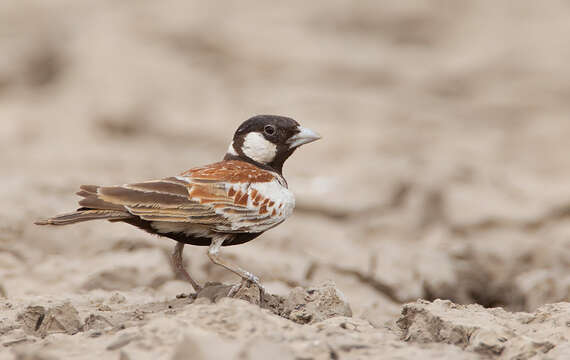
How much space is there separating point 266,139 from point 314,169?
13.2ft

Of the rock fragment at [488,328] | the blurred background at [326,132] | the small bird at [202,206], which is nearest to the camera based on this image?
the rock fragment at [488,328]

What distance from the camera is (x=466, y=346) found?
3924 mm

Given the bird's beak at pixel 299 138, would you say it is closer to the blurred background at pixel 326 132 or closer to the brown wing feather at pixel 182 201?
the brown wing feather at pixel 182 201

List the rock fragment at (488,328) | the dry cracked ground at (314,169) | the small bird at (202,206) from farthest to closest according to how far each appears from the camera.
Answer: the small bird at (202,206)
the dry cracked ground at (314,169)
the rock fragment at (488,328)

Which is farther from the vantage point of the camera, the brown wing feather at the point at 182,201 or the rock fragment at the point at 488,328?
the brown wing feather at the point at 182,201

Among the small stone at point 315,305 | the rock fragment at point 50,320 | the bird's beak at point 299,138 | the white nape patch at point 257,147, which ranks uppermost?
the bird's beak at point 299,138

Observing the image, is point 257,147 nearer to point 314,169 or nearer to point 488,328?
point 488,328

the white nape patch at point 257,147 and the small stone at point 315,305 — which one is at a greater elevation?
the white nape patch at point 257,147

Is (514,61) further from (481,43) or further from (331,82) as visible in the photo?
(331,82)

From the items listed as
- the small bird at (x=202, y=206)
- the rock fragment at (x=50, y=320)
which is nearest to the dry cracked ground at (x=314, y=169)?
the rock fragment at (x=50, y=320)

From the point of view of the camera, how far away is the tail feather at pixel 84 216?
4.26 metres

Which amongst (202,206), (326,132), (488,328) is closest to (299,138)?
(202,206)

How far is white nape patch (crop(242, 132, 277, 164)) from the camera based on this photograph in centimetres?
523

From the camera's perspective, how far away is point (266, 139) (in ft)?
17.2
